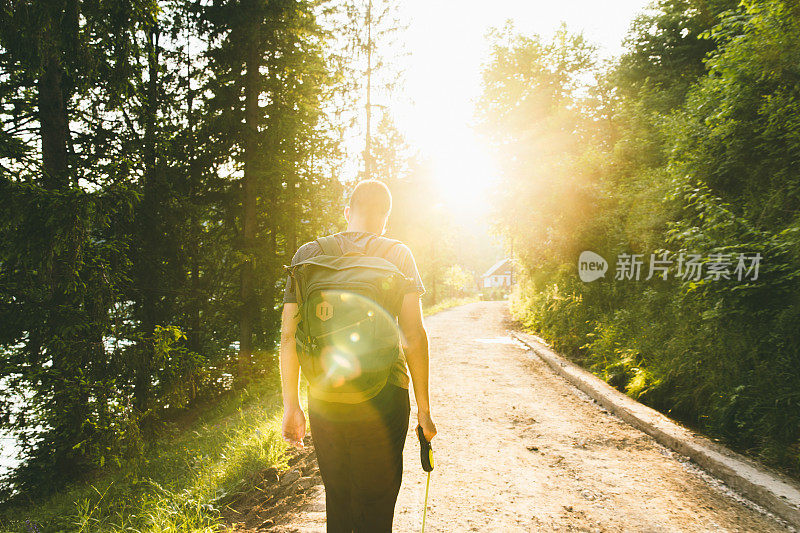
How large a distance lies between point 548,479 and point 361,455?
2.81 metres

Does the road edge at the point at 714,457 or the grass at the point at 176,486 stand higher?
the road edge at the point at 714,457

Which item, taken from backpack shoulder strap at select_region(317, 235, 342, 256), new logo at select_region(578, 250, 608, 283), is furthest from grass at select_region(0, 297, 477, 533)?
new logo at select_region(578, 250, 608, 283)

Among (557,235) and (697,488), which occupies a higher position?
(557,235)

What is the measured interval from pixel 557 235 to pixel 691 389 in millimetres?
7770

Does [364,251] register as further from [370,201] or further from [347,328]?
[347,328]

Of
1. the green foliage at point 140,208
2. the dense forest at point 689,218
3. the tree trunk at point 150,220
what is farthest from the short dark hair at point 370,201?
the tree trunk at point 150,220

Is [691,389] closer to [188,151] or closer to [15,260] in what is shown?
[15,260]

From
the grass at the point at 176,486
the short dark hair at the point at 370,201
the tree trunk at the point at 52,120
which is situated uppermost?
the tree trunk at the point at 52,120

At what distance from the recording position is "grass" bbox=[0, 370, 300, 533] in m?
3.49

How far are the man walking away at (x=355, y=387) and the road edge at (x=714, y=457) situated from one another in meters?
3.27

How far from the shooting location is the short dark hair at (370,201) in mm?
2146

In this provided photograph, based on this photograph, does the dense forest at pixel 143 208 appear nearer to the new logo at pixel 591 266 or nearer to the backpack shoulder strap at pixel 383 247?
the backpack shoulder strap at pixel 383 247

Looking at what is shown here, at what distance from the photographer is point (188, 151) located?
31.8 feet

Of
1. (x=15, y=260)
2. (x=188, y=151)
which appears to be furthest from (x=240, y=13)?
(x=15, y=260)
